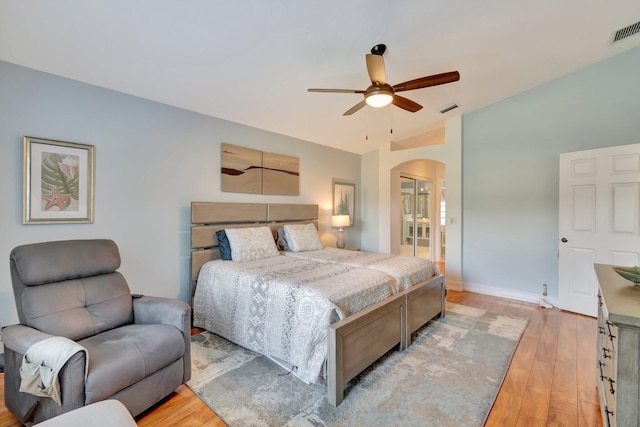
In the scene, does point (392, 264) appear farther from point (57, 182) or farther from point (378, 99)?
point (57, 182)

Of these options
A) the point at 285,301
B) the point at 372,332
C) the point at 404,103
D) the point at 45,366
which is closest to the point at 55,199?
the point at 45,366

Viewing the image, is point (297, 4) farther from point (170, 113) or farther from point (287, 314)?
point (287, 314)

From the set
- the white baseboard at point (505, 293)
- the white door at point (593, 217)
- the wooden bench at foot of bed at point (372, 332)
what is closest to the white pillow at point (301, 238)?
the wooden bench at foot of bed at point (372, 332)

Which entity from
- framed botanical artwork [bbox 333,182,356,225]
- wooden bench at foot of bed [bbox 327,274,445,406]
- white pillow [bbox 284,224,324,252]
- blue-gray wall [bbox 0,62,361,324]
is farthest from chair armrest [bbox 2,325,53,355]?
framed botanical artwork [bbox 333,182,356,225]

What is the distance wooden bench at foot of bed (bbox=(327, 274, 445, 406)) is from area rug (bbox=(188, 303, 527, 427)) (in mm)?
131

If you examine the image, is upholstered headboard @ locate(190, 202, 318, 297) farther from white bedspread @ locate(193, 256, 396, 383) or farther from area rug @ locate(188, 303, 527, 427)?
area rug @ locate(188, 303, 527, 427)

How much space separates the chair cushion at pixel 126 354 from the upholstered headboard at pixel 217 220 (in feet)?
4.41

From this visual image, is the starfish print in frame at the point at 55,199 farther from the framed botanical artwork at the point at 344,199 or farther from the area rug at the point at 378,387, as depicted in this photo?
the framed botanical artwork at the point at 344,199

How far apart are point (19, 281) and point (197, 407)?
142cm

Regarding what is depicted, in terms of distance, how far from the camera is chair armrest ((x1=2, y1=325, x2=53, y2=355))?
1.55 meters

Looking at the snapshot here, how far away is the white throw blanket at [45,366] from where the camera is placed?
1.42m

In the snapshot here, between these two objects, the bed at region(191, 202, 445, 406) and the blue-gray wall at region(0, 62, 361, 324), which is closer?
the bed at region(191, 202, 445, 406)

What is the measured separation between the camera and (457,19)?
8.17 ft

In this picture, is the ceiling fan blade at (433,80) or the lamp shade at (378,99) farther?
the lamp shade at (378,99)
